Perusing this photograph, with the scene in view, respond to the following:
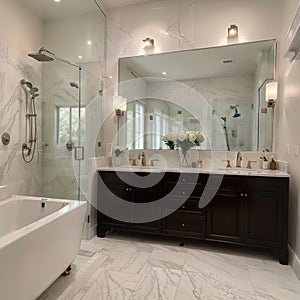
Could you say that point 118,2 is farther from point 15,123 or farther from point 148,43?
point 15,123

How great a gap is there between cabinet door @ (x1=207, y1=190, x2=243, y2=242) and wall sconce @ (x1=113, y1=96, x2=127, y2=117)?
180cm

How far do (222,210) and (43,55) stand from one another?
290cm

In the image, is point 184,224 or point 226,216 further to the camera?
point 184,224

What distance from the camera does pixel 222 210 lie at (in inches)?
104

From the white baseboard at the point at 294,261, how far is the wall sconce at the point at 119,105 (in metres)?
2.66

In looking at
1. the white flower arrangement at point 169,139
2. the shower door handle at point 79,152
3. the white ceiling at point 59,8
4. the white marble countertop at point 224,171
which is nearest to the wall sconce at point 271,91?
the white marble countertop at point 224,171

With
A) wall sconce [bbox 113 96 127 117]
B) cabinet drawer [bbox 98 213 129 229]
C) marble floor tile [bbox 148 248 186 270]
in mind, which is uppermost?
wall sconce [bbox 113 96 127 117]

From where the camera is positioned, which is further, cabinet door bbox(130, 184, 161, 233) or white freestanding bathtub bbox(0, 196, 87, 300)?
cabinet door bbox(130, 184, 161, 233)

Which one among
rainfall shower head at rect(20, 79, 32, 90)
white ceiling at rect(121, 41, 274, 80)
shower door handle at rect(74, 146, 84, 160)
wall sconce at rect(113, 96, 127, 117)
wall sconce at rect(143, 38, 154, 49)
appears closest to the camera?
rainfall shower head at rect(20, 79, 32, 90)

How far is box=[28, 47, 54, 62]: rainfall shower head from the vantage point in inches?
119

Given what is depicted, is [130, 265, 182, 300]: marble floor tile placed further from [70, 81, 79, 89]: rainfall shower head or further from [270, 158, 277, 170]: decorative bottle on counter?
[70, 81, 79, 89]: rainfall shower head

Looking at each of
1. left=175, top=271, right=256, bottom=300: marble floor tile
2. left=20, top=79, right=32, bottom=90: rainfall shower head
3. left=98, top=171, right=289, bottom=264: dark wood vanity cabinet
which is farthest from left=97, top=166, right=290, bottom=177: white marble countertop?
left=20, top=79, right=32, bottom=90: rainfall shower head

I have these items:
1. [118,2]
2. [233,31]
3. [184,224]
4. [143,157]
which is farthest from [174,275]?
[118,2]

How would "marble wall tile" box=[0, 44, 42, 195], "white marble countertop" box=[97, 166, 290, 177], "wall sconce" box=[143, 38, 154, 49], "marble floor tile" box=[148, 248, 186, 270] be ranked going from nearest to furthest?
"marble floor tile" box=[148, 248, 186, 270]
"white marble countertop" box=[97, 166, 290, 177]
"marble wall tile" box=[0, 44, 42, 195]
"wall sconce" box=[143, 38, 154, 49]
